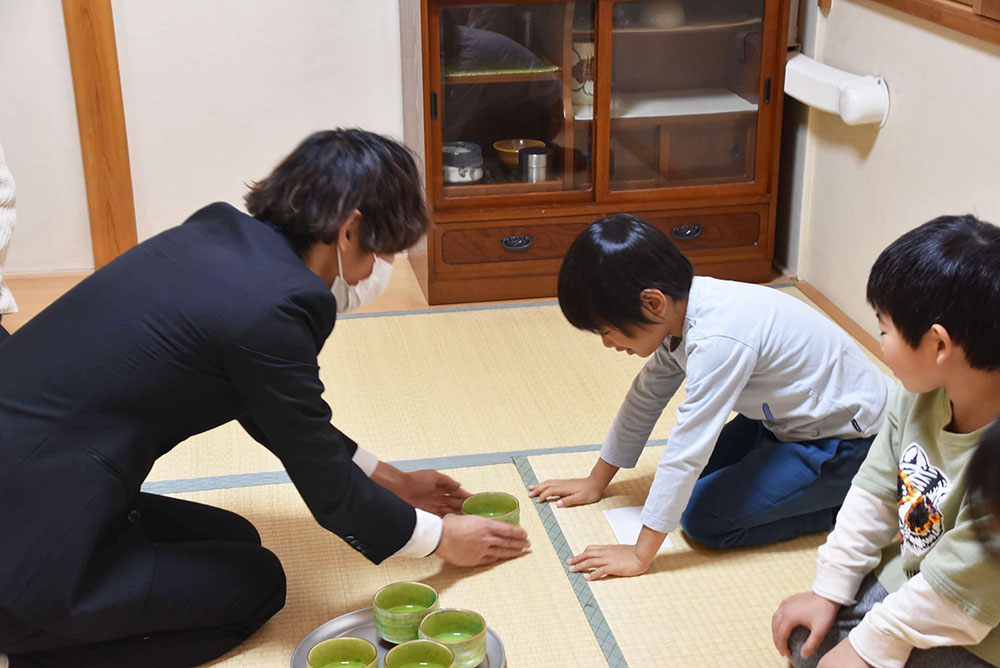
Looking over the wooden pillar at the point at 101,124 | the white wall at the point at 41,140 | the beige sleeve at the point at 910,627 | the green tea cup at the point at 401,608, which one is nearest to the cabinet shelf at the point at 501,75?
the wooden pillar at the point at 101,124

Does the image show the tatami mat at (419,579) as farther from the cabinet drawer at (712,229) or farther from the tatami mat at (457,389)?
the cabinet drawer at (712,229)

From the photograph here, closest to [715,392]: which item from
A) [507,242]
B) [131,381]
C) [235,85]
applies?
[131,381]

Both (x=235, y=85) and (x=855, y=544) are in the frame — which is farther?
(x=235, y=85)

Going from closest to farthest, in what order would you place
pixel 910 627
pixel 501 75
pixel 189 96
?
pixel 910 627 < pixel 501 75 < pixel 189 96

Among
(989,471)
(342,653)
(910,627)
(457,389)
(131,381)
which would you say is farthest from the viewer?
(457,389)

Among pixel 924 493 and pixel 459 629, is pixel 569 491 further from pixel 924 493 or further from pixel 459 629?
pixel 924 493

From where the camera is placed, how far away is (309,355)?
4.75 feet

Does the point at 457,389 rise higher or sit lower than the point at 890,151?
lower

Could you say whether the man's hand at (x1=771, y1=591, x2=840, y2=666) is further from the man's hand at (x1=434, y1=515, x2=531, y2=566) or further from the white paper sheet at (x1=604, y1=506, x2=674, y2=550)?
the man's hand at (x1=434, y1=515, x2=531, y2=566)

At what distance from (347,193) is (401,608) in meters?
0.63

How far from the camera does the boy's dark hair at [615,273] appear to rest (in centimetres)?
161

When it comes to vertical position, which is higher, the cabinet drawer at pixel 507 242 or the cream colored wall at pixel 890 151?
the cream colored wall at pixel 890 151

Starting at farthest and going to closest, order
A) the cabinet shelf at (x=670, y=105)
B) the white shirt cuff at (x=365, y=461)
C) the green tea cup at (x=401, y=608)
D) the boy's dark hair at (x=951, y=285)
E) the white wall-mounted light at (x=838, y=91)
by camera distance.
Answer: the cabinet shelf at (x=670, y=105)
the white wall-mounted light at (x=838, y=91)
the white shirt cuff at (x=365, y=461)
the green tea cup at (x=401, y=608)
the boy's dark hair at (x=951, y=285)

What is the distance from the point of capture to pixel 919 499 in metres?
1.35
